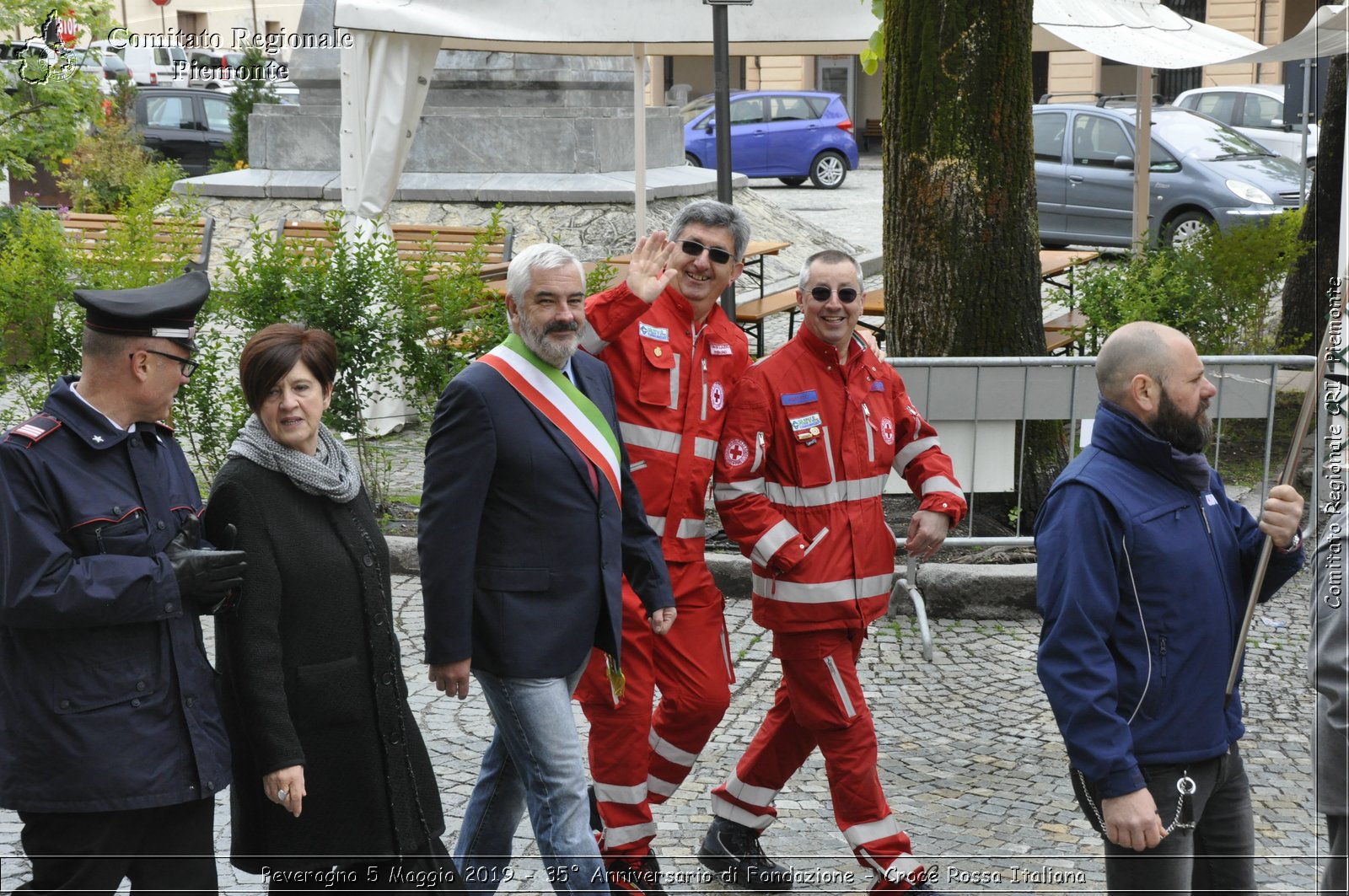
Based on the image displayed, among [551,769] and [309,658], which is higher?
[309,658]

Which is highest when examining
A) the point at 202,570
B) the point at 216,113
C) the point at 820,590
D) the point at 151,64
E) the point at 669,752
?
the point at 151,64

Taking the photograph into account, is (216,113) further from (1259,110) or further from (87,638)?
(87,638)

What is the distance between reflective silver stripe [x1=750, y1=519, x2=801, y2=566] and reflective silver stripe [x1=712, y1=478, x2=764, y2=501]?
125 mm

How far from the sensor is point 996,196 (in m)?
7.06

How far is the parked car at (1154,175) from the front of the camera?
1644 centimetres

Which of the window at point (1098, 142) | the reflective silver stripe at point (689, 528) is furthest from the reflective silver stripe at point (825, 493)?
the window at point (1098, 142)

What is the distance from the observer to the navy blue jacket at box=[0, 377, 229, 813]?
3.00 m

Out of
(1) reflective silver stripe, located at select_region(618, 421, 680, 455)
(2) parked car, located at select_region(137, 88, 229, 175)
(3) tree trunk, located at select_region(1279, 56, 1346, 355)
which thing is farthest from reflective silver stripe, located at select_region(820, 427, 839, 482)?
(2) parked car, located at select_region(137, 88, 229, 175)

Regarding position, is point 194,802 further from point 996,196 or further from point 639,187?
point 639,187

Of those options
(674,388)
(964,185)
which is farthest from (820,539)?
(964,185)

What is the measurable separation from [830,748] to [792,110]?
24.1 m

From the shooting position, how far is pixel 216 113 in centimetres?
2569

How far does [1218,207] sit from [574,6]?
10.2 m

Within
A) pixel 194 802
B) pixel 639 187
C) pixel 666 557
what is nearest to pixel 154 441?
pixel 194 802
